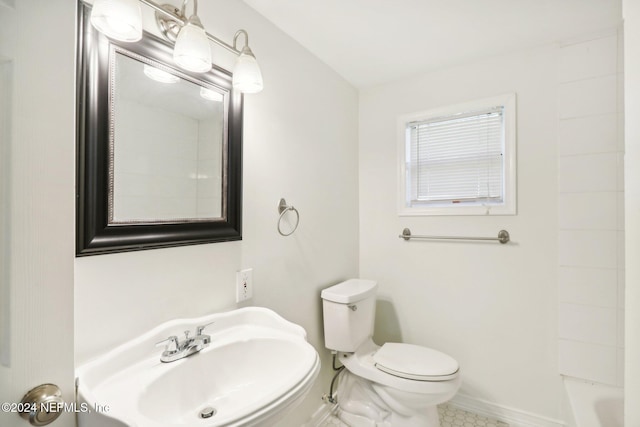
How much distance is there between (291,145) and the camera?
1.62 m

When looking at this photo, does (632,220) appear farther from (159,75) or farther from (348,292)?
(348,292)

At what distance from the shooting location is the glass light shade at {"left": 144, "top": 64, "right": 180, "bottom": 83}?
0.99 meters

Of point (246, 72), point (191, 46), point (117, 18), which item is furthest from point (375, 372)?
point (117, 18)

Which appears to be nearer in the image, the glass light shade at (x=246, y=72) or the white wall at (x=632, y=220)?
the white wall at (x=632, y=220)

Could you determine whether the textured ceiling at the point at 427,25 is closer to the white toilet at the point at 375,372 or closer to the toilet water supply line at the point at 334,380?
the white toilet at the point at 375,372

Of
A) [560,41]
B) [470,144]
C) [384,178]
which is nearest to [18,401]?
[384,178]

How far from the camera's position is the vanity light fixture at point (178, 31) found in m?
0.79

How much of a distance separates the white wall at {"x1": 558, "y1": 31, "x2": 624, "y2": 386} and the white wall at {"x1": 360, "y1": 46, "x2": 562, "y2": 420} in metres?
0.06

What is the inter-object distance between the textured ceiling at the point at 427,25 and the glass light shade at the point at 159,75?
0.60m

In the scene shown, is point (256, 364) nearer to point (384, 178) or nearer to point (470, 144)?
point (384, 178)

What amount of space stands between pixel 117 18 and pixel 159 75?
23 centimetres

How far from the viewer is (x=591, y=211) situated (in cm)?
158

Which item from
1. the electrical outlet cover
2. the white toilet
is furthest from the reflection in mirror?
the white toilet

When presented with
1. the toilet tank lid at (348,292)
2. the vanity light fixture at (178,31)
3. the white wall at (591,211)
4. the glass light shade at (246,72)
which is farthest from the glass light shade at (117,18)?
the white wall at (591,211)
